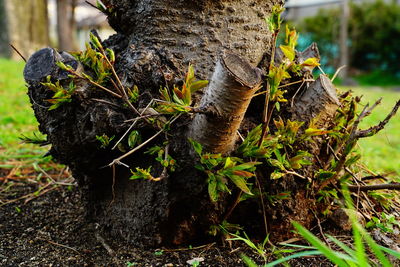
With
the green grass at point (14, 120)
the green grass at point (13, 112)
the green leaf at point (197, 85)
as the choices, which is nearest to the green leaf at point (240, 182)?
the green leaf at point (197, 85)

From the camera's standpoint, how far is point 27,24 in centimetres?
1157

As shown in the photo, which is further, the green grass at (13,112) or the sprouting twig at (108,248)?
the green grass at (13,112)

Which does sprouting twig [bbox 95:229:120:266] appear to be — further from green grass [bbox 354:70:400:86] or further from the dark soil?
green grass [bbox 354:70:400:86]

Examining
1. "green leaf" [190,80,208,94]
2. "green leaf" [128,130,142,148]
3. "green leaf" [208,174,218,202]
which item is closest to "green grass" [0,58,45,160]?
"green leaf" [128,130,142,148]

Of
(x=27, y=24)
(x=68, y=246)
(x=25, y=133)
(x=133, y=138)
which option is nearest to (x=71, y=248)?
(x=68, y=246)

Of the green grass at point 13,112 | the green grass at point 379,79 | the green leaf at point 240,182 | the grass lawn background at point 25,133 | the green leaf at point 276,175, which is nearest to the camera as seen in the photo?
the green leaf at point 240,182

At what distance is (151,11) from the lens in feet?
5.03

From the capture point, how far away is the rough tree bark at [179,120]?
1.48 meters

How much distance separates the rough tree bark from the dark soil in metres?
0.08

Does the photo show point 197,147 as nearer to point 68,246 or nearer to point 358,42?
point 68,246

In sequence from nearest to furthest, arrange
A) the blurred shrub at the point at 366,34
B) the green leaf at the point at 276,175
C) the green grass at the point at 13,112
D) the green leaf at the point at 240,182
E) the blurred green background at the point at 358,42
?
the green leaf at the point at 240,182 → the green leaf at the point at 276,175 → the green grass at the point at 13,112 → the blurred green background at the point at 358,42 → the blurred shrub at the point at 366,34

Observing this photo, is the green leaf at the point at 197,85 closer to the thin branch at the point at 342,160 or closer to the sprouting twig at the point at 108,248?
the thin branch at the point at 342,160

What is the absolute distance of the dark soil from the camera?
57.4 inches

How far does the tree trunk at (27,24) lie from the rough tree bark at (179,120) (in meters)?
9.76
